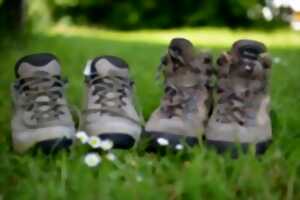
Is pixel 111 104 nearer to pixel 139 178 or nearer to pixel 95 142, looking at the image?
pixel 95 142

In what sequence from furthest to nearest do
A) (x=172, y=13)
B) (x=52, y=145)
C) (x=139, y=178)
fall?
(x=172, y=13)
(x=52, y=145)
(x=139, y=178)

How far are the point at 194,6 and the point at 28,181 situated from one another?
9852 mm

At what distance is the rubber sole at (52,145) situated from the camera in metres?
1.68

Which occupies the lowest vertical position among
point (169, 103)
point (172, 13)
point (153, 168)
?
point (172, 13)

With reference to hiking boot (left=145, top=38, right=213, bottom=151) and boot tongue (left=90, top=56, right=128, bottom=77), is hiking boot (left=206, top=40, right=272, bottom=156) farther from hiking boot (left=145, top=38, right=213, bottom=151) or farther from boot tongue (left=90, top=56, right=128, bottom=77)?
boot tongue (left=90, top=56, right=128, bottom=77)

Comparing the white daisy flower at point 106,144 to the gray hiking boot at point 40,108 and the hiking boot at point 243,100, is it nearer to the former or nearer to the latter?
the gray hiking boot at point 40,108

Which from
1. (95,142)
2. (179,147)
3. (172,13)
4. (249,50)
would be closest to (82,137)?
(95,142)

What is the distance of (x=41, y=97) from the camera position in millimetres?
1806

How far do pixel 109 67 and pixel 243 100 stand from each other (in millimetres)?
409

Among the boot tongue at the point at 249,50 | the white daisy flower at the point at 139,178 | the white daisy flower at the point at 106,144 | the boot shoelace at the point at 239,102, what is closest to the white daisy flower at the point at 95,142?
the white daisy flower at the point at 106,144

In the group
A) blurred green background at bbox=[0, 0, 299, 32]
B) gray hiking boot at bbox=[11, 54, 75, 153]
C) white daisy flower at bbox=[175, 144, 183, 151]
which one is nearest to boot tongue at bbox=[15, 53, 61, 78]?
gray hiking boot at bbox=[11, 54, 75, 153]

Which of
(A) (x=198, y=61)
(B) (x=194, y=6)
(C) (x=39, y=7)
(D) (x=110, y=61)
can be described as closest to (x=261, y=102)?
(A) (x=198, y=61)

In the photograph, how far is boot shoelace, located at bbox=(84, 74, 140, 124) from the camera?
5.96ft

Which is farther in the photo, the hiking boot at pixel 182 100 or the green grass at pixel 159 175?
the hiking boot at pixel 182 100
